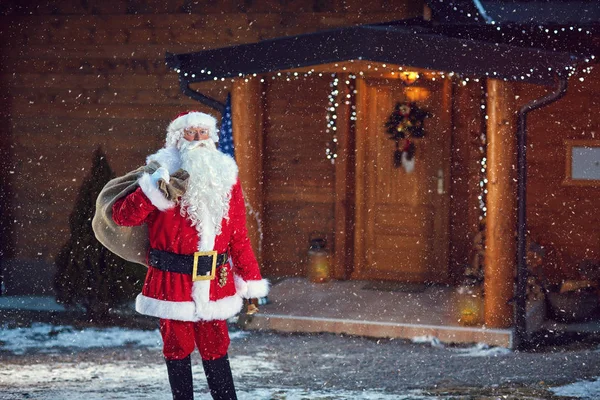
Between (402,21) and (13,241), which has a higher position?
(402,21)

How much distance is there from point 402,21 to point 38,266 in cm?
563

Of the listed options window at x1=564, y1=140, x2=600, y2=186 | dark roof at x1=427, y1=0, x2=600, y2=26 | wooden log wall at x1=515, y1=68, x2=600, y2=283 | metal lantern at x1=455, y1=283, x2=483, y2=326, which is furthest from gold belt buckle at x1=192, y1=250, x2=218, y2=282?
window at x1=564, y1=140, x2=600, y2=186

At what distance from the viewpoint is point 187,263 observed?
729cm

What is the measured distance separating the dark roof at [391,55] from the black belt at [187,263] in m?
4.00

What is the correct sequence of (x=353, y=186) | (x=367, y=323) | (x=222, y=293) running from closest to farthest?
(x=222, y=293) < (x=367, y=323) < (x=353, y=186)

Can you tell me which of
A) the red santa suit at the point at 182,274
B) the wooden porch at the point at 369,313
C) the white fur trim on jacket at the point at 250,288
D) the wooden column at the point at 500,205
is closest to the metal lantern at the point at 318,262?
the wooden porch at the point at 369,313

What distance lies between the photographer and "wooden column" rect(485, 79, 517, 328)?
35.4 feet

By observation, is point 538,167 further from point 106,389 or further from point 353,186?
point 106,389

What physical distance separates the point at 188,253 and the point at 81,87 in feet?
24.7

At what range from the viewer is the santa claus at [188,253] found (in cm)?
722

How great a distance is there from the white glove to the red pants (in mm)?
922

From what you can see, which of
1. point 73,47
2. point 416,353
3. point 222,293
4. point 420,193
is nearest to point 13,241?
point 73,47

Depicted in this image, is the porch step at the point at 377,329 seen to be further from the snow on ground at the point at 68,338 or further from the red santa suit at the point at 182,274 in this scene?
the red santa suit at the point at 182,274

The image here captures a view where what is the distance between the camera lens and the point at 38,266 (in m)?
14.4
